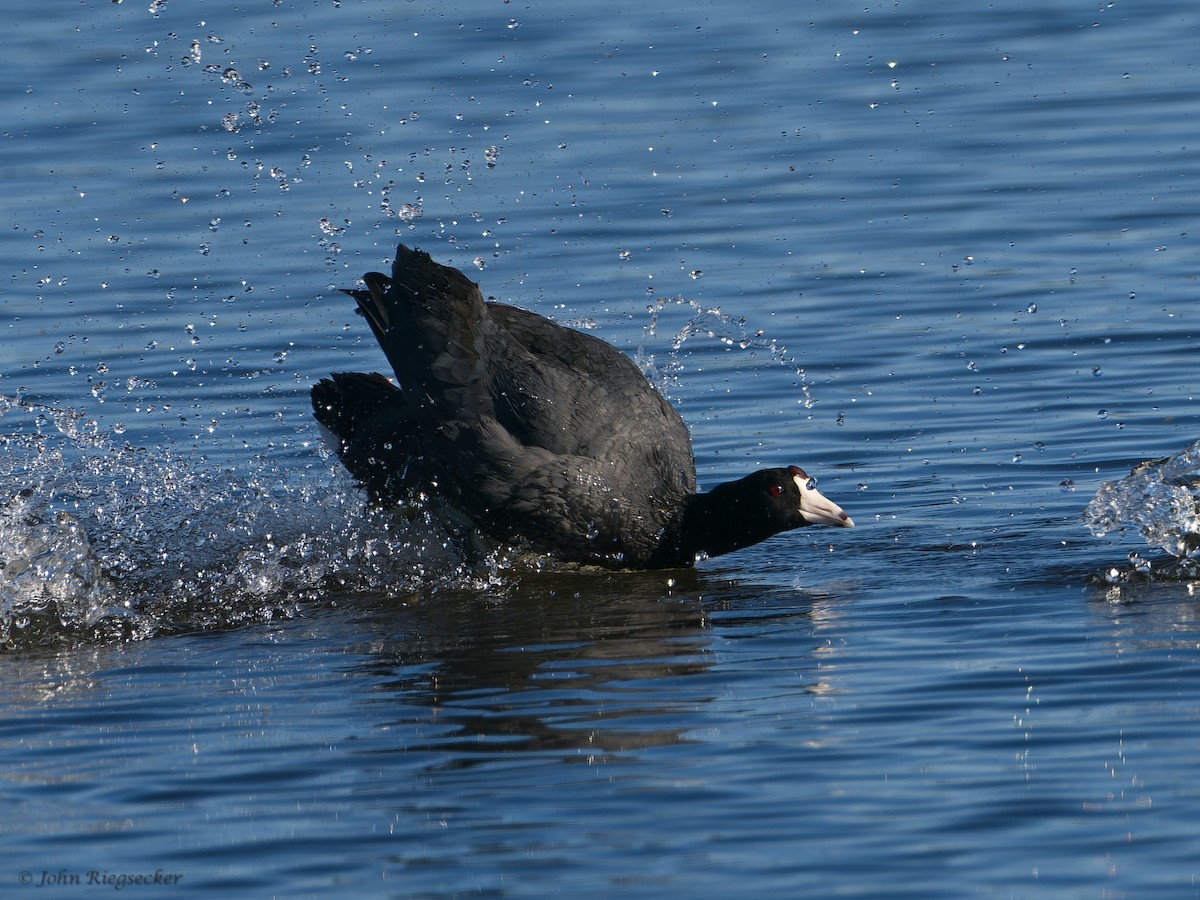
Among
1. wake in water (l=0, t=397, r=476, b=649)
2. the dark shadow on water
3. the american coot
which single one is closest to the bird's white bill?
the american coot

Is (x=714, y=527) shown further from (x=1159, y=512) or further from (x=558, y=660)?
(x=1159, y=512)

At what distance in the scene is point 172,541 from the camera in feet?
22.7

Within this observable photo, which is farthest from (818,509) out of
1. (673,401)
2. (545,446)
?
(673,401)

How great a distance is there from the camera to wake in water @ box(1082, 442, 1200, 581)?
20.3 feet

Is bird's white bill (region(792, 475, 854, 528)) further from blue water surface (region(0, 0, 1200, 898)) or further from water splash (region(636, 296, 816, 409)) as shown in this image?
water splash (region(636, 296, 816, 409))

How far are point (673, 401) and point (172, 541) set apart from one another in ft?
8.03

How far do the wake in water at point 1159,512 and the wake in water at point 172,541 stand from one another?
217cm

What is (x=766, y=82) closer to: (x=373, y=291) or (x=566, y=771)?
(x=373, y=291)

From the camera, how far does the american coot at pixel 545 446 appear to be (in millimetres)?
6555

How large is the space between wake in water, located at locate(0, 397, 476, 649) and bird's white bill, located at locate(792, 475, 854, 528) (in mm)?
1189

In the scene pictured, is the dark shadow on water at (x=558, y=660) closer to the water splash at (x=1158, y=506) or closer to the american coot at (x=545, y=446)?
the american coot at (x=545, y=446)

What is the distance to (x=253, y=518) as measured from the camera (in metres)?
7.07

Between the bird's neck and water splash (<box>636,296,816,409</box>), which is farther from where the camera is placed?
water splash (<box>636,296,816,409</box>)

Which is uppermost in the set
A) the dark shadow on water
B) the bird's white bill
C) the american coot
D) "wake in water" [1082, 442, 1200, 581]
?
the american coot
